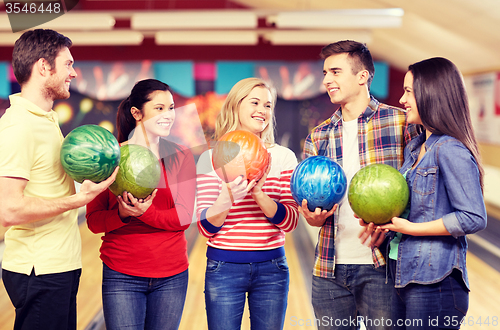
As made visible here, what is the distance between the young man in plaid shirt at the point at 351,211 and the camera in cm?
135

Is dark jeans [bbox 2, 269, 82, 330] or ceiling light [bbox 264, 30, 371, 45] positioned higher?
ceiling light [bbox 264, 30, 371, 45]

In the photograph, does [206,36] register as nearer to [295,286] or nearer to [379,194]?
[295,286]

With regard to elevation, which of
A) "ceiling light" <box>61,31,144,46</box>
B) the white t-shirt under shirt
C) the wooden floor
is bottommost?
the wooden floor

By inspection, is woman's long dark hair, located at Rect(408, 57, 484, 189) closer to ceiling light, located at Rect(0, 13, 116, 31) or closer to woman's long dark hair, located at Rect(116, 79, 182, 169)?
woman's long dark hair, located at Rect(116, 79, 182, 169)

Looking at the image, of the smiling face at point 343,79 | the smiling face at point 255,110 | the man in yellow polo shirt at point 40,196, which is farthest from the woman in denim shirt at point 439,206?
the man in yellow polo shirt at point 40,196

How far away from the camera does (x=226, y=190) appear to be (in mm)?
1300

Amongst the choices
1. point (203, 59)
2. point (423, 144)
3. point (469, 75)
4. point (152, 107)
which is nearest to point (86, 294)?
point (152, 107)

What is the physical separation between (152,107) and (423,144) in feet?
2.98

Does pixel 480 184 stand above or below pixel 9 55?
below

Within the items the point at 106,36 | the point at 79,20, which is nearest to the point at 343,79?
the point at 79,20

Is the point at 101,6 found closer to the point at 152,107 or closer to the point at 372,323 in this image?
the point at 152,107

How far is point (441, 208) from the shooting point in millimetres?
1186

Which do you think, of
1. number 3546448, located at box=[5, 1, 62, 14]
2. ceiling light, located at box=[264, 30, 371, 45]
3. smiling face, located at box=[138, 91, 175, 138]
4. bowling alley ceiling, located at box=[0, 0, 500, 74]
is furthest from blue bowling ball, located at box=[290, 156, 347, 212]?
ceiling light, located at box=[264, 30, 371, 45]

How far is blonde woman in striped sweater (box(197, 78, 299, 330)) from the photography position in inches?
52.7
